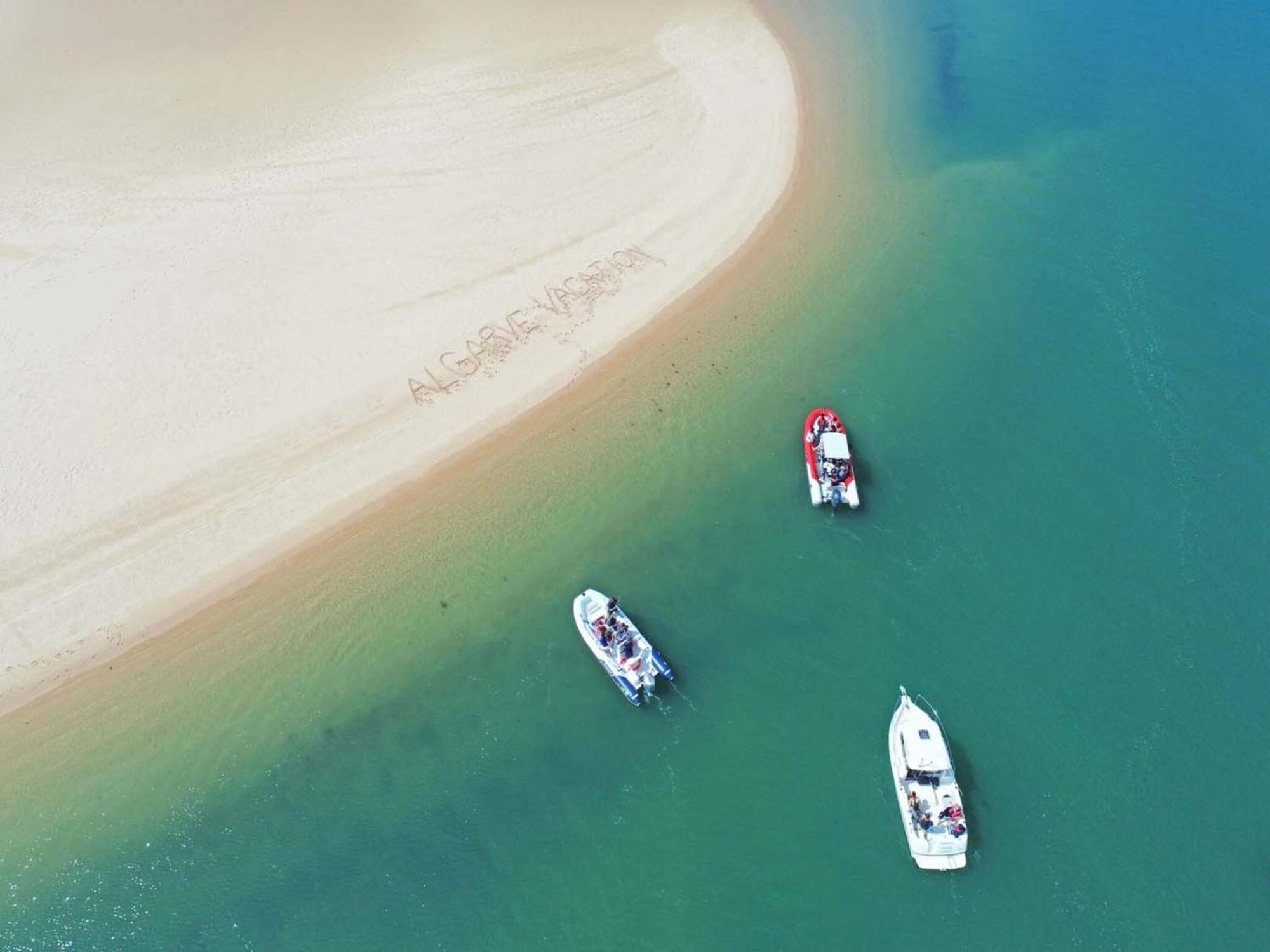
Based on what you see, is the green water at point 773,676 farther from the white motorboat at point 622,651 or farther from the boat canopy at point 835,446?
the boat canopy at point 835,446

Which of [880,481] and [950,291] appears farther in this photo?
[950,291]

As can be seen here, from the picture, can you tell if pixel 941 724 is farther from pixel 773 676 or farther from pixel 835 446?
pixel 835 446

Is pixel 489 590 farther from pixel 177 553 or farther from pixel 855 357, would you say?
pixel 855 357

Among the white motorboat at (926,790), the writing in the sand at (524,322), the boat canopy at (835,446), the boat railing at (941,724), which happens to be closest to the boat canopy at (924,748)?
the white motorboat at (926,790)

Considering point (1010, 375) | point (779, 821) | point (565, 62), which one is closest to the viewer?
point (779, 821)

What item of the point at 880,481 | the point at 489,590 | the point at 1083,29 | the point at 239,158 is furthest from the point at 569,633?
the point at 1083,29

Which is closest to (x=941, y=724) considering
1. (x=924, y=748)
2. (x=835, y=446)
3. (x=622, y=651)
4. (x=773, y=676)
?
(x=924, y=748)
